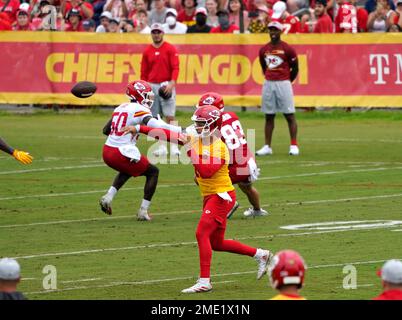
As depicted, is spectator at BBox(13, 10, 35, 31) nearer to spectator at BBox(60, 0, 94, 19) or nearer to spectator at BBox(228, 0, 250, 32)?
spectator at BBox(60, 0, 94, 19)

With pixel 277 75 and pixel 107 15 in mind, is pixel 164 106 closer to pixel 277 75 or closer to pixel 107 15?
pixel 277 75

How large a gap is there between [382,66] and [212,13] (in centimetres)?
512

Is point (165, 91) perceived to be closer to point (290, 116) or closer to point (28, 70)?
point (290, 116)

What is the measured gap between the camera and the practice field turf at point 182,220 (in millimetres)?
12500

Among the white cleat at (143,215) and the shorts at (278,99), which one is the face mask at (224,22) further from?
the white cleat at (143,215)

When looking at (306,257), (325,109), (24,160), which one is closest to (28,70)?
(325,109)

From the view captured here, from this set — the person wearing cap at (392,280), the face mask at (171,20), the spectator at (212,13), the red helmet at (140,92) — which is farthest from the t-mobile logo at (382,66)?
the person wearing cap at (392,280)

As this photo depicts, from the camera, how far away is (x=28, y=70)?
29.7m

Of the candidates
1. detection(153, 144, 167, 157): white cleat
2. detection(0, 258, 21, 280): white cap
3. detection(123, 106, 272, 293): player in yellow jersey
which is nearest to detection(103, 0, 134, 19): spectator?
detection(153, 144, 167, 157): white cleat

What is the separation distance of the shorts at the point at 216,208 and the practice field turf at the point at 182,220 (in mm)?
648

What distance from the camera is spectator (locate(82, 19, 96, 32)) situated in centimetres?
3189

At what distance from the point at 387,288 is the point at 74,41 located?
72.7ft

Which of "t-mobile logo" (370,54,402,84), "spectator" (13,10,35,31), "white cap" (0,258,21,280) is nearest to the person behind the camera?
"white cap" (0,258,21,280)

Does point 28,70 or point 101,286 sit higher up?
point 28,70
